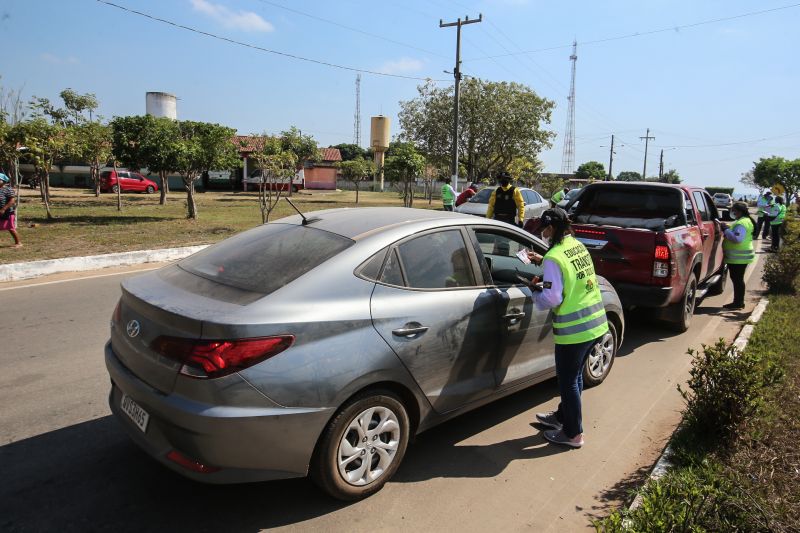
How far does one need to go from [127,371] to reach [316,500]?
4.20 ft

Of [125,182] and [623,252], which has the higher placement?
[125,182]

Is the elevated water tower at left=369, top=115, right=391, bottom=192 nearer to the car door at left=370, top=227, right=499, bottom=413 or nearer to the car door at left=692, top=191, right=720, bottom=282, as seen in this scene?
the car door at left=692, top=191, right=720, bottom=282

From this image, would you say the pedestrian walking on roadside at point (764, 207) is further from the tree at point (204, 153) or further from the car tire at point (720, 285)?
the tree at point (204, 153)

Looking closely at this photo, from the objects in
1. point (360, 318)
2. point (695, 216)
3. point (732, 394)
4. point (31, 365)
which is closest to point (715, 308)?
point (695, 216)

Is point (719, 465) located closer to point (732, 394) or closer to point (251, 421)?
point (732, 394)

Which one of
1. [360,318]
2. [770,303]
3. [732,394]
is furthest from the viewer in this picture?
[770,303]

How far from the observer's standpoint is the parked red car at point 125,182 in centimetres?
3164

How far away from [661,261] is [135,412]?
541 cm

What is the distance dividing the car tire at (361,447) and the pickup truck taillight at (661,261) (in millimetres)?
4102

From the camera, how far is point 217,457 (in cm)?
252

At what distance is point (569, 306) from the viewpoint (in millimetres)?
3627

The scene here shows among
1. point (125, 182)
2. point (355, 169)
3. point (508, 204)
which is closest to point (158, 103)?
point (125, 182)

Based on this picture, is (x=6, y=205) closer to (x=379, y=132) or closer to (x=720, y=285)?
(x=720, y=285)

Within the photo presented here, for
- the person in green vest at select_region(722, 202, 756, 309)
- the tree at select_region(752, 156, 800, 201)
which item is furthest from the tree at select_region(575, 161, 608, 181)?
the person in green vest at select_region(722, 202, 756, 309)
